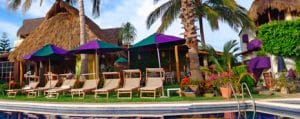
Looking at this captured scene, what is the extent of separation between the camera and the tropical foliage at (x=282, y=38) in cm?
1259

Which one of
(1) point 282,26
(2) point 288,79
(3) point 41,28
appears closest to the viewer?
(2) point 288,79

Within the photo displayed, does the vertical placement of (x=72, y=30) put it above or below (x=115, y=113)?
above

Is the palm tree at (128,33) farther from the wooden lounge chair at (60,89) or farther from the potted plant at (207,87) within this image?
the potted plant at (207,87)

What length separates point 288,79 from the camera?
1193 centimetres

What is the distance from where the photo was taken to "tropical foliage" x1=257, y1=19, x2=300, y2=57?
41.3 ft

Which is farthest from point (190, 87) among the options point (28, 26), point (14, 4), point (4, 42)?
point (4, 42)

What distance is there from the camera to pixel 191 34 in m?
12.3

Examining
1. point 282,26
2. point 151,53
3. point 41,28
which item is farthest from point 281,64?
point 41,28

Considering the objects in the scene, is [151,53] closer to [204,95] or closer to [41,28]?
[41,28]

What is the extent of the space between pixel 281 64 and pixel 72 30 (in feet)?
40.6

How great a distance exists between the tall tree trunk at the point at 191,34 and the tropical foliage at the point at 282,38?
135 inches

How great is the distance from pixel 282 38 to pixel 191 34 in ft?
13.1

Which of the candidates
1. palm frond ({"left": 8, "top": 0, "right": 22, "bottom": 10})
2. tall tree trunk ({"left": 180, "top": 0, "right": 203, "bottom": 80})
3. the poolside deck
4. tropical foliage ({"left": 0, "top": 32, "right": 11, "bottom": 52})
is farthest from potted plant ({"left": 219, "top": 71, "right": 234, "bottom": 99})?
tropical foliage ({"left": 0, "top": 32, "right": 11, "bottom": 52})

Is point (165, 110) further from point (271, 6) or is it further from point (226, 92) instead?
point (271, 6)
